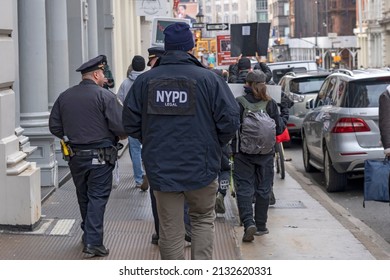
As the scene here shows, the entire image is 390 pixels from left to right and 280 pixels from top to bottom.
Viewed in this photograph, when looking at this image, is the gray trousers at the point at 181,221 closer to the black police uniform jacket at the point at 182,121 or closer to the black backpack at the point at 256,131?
the black police uniform jacket at the point at 182,121

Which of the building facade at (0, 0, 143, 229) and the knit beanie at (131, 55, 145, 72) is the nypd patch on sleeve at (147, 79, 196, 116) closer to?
the building facade at (0, 0, 143, 229)

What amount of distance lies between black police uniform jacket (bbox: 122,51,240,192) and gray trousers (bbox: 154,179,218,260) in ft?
0.34

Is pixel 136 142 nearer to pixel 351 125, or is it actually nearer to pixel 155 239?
pixel 351 125

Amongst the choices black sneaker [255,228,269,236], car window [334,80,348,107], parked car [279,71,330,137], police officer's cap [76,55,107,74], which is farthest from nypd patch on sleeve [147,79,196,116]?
parked car [279,71,330,137]

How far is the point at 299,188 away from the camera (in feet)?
46.1

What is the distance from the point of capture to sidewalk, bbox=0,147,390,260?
8.73 meters

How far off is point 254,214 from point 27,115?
383 centimetres

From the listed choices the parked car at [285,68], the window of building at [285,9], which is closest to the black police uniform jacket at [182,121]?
the parked car at [285,68]

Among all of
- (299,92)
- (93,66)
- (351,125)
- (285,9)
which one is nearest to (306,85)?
(299,92)

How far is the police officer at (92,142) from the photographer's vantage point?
8.40 metres

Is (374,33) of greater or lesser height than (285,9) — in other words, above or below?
below

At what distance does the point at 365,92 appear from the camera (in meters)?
13.1

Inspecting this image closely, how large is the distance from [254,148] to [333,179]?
466cm

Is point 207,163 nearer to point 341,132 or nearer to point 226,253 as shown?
point 226,253
